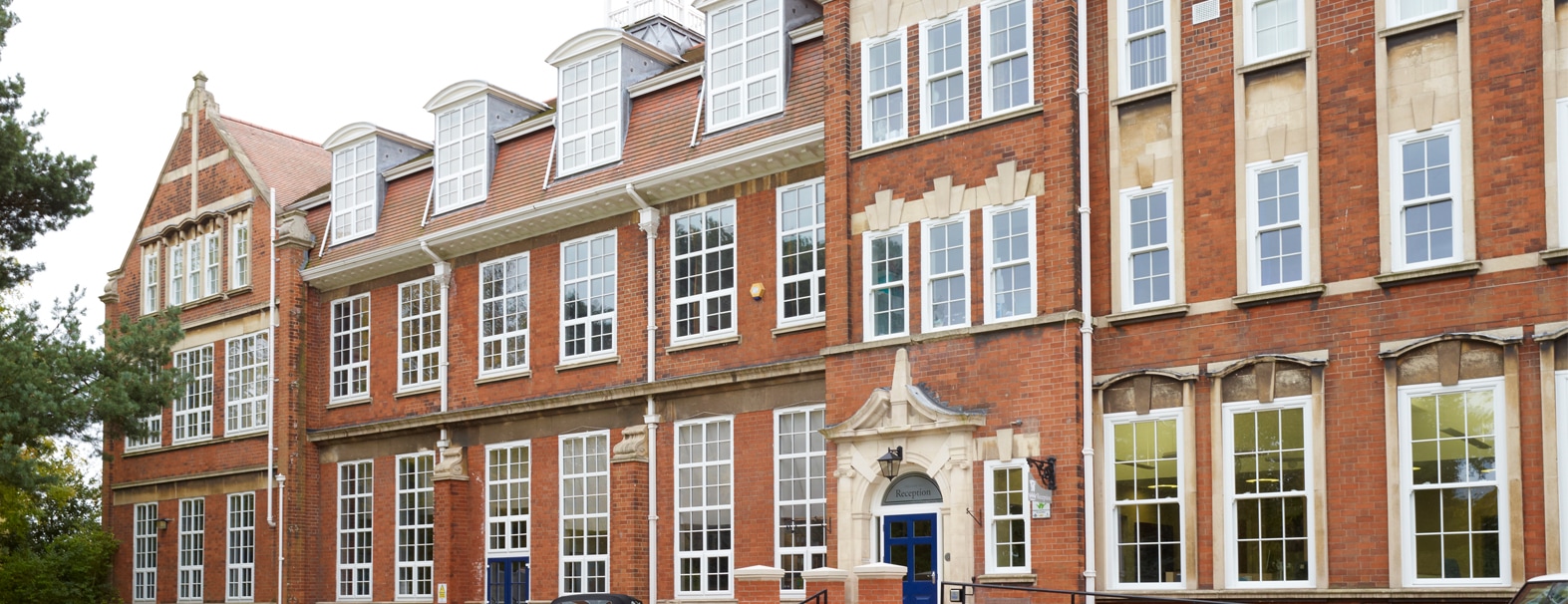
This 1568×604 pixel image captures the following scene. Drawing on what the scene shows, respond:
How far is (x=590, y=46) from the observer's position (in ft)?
96.6

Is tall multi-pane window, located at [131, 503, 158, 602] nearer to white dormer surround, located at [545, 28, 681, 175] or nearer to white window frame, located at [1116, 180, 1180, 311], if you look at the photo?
white dormer surround, located at [545, 28, 681, 175]

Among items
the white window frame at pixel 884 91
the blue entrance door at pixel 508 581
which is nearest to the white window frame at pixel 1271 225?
the white window frame at pixel 884 91

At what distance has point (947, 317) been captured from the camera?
73.9 ft

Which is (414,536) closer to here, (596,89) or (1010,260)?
(596,89)

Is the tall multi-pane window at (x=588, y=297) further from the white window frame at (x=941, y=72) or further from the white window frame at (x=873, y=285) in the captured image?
the white window frame at (x=941, y=72)

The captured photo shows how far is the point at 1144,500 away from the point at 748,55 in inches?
414

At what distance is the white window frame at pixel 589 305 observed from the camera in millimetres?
28750

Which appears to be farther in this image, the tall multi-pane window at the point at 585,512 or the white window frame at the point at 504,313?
the white window frame at the point at 504,313

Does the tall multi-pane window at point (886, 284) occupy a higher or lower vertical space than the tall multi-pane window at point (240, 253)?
lower

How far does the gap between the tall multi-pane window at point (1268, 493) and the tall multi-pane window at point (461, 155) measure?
55.4 ft

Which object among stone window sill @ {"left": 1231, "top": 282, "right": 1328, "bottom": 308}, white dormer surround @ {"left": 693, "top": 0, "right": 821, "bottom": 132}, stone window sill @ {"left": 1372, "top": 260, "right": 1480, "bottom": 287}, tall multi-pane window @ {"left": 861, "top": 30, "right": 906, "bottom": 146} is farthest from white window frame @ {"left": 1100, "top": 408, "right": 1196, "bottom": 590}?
white dormer surround @ {"left": 693, "top": 0, "right": 821, "bottom": 132}

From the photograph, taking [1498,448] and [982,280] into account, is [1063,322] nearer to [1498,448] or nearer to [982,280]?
[982,280]

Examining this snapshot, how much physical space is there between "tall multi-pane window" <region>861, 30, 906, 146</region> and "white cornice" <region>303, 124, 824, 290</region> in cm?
129

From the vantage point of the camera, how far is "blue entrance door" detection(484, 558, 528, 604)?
2984 centimetres
